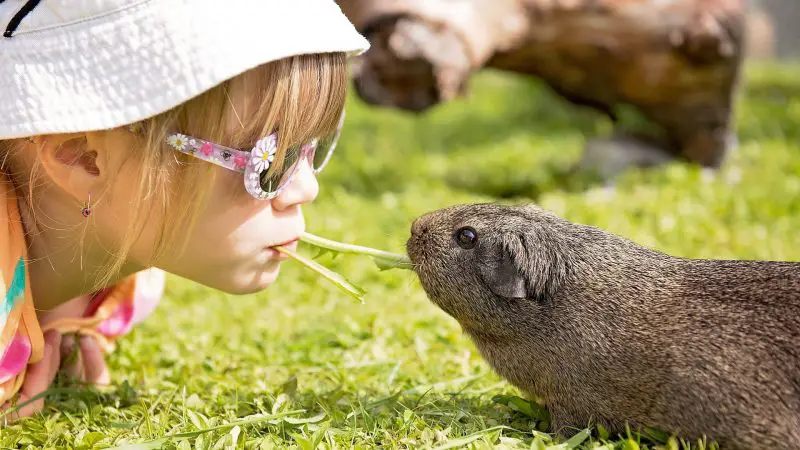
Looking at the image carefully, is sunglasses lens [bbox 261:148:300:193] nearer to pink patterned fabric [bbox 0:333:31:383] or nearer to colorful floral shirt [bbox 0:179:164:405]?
colorful floral shirt [bbox 0:179:164:405]

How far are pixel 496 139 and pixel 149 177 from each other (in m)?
6.92

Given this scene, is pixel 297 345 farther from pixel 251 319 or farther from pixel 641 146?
pixel 641 146

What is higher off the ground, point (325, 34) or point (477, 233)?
point (325, 34)

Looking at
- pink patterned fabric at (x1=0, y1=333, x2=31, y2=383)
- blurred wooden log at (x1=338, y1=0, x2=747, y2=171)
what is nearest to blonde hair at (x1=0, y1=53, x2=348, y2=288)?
pink patterned fabric at (x1=0, y1=333, x2=31, y2=383)

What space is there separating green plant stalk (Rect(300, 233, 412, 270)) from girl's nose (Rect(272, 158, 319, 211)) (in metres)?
0.19

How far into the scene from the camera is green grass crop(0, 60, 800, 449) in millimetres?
2525

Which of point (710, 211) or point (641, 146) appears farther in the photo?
point (641, 146)

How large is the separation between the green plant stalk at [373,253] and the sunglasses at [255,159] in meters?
0.34

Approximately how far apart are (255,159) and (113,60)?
0.45 metres

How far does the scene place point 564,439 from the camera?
2.40m

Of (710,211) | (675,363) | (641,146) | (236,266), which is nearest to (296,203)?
(236,266)

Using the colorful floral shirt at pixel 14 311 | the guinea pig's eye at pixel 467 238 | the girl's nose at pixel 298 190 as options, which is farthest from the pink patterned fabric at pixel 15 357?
the guinea pig's eye at pixel 467 238

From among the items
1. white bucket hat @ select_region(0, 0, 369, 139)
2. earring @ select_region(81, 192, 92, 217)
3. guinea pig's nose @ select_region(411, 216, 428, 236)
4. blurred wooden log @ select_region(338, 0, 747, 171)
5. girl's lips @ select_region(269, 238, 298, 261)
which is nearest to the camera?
white bucket hat @ select_region(0, 0, 369, 139)

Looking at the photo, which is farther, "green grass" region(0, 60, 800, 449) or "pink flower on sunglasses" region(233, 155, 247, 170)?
"green grass" region(0, 60, 800, 449)
